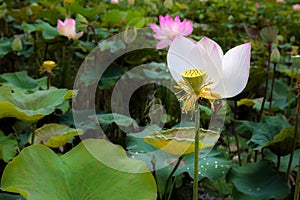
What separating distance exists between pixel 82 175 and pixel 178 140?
0.19 m

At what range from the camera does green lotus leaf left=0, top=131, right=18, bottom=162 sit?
3.19ft

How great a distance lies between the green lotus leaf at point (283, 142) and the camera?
1023mm

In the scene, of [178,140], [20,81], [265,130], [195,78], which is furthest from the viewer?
[20,81]

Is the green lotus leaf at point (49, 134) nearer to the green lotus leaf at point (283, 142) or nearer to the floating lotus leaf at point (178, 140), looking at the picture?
the floating lotus leaf at point (178, 140)

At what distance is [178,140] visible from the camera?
731mm

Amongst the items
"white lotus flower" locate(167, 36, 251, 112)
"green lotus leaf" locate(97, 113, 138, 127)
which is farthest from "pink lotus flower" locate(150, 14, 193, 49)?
"white lotus flower" locate(167, 36, 251, 112)

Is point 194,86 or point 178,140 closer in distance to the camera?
point 194,86

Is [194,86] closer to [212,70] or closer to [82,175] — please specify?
[212,70]

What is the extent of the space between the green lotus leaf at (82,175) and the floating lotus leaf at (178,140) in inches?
2.3

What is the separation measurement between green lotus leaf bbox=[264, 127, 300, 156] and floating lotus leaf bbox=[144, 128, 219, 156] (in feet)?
0.95

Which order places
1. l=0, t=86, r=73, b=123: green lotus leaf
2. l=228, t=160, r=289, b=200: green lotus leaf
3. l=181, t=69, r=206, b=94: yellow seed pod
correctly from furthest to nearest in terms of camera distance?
1. l=228, t=160, r=289, b=200: green lotus leaf
2. l=0, t=86, r=73, b=123: green lotus leaf
3. l=181, t=69, r=206, b=94: yellow seed pod

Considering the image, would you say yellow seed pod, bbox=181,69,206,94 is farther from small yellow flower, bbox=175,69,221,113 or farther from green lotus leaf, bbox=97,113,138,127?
green lotus leaf, bbox=97,113,138,127

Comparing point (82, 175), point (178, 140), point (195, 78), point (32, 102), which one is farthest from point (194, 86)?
point (32, 102)

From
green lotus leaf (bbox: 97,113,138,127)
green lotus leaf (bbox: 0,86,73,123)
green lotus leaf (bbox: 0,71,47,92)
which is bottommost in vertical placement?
green lotus leaf (bbox: 97,113,138,127)
